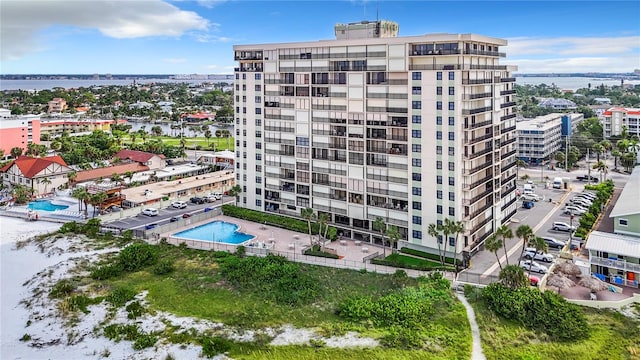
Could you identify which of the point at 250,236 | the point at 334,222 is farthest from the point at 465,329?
the point at 250,236

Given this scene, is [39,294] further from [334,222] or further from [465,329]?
[465,329]

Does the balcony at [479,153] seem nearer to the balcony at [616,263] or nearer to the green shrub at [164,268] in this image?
the balcony at [616,263]

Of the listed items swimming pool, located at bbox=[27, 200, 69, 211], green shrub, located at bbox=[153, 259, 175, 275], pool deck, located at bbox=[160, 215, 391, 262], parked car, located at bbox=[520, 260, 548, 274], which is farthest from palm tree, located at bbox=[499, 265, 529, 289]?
swimming pool, located at bbox=[27, 200, 69, 211]

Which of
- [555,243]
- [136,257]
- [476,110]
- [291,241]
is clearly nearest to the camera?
[136,257]

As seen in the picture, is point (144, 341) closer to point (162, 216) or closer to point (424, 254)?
point (424, 254)

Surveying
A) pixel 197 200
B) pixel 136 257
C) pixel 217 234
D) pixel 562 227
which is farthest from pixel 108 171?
pixel 562 227
